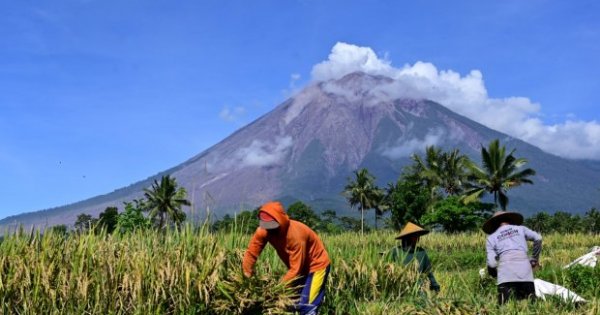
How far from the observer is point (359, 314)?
614 cm

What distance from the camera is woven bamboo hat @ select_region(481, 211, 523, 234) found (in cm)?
726

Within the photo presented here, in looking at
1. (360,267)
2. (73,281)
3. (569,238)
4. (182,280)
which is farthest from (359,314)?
(569,238)

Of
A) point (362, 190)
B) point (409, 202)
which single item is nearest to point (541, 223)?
point (362, 190)

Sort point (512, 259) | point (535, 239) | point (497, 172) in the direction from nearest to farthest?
point (512, 259)
point (535, 239)
point (497, 172)

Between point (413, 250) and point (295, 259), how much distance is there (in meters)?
2.62

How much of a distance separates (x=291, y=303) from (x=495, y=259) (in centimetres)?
276

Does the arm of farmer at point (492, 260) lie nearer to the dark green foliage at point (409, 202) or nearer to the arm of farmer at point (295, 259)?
the arm of farmer at point (295, 259)

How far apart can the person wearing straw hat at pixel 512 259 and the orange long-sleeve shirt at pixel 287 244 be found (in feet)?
7.61

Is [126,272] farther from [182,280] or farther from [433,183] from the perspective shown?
[433,183]

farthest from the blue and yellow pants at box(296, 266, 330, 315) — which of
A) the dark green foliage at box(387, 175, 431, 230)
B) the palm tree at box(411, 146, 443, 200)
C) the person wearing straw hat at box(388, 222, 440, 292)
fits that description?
the dark green foliage at box(387, 175, 431, 230)

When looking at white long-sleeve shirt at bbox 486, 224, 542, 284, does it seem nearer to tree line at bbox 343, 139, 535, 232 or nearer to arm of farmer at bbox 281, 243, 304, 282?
arm of farmer at bbox 281, 243, 304, 282

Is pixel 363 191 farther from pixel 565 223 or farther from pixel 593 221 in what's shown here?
pixel 593 221

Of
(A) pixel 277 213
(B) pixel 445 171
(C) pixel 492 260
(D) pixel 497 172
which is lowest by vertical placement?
(C) pixel 492 260

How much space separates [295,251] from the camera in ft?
18.5
